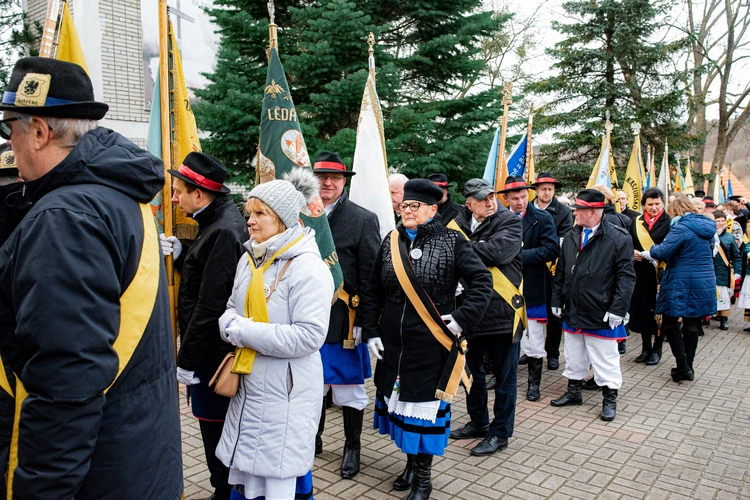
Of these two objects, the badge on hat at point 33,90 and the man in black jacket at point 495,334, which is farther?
the man in black jacket at point 495,334

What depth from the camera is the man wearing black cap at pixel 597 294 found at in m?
5.45

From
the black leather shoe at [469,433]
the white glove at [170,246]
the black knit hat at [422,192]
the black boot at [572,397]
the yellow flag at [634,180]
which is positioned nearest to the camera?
the white glove at [170,246]

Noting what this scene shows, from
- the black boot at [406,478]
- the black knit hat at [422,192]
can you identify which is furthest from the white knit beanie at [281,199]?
the black boot at [406,478]

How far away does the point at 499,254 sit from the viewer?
474 cm

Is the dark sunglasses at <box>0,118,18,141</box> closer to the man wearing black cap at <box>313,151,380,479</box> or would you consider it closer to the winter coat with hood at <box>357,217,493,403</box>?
the winter coat with hood at <box>357,217,493,403</box>

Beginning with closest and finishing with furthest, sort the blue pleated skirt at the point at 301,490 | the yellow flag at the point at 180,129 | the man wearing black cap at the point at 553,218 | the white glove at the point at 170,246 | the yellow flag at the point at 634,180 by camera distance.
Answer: the blue pleated skirt at the point at 301,490
the white glove at the point at 170,246
the yellow flag at the point at 180,129
the man wearing black cap at the point at 553,218
the yellow flag at the point at 634,180

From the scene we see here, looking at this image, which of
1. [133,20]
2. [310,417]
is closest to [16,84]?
[310,417]

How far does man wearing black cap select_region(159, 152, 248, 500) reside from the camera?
3.19 metres

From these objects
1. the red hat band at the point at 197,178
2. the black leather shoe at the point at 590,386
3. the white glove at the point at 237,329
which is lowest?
the black leather shoe at the point at 590,386

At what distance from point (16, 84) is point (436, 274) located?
8.54 feet

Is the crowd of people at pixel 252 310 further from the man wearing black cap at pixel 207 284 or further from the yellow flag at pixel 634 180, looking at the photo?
the yellow flag at pixel 634 180

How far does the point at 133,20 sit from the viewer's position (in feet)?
38.5

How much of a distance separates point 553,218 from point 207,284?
5.21 metres

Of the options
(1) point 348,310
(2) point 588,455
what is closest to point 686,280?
(2) point 588,455
